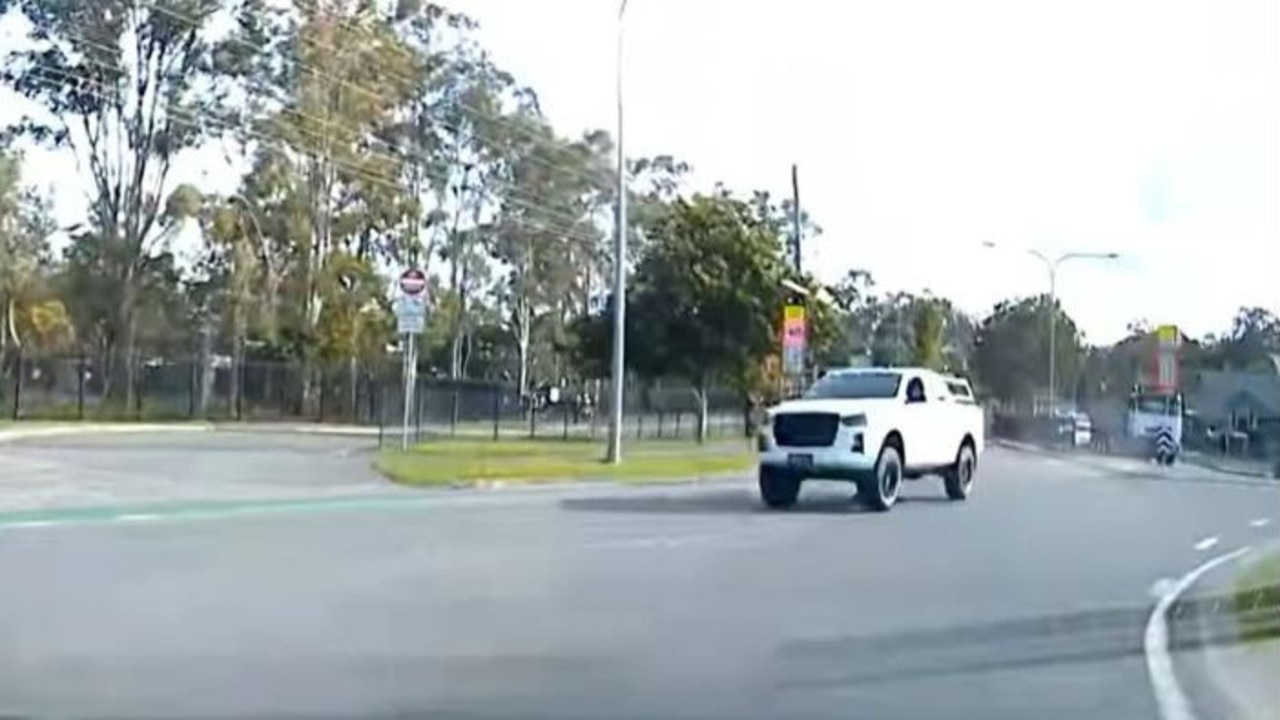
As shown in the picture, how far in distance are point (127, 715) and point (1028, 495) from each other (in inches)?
969

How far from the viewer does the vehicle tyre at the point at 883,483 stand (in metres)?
26.9

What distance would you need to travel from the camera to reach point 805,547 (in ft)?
66.2

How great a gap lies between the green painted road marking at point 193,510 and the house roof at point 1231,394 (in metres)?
19.8

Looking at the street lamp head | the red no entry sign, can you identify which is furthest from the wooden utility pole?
the red no entry sign

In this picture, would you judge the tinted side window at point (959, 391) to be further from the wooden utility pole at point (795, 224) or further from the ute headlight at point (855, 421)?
the wooden utility pole at point (795, 224)

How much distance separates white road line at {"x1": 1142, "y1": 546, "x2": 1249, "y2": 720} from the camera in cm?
1028

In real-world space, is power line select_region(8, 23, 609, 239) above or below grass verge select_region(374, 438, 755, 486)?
above

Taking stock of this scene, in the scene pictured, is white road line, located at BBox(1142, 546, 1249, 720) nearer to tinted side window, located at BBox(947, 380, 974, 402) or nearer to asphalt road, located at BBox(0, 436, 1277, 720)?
asphalt road, located at BBox(0, 436, 1277, 720)

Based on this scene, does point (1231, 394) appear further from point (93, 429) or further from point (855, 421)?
point (93, 429)

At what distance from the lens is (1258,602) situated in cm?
1502

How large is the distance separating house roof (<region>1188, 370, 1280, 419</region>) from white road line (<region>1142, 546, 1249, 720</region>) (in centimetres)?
2327

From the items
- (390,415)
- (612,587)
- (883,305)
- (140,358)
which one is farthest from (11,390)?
(612,587)

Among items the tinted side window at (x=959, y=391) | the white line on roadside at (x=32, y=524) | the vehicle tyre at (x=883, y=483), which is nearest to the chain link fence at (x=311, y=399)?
the tinted side window at (x=959, y=391)

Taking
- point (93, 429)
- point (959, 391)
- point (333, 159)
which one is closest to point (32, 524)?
point (959, 391)
